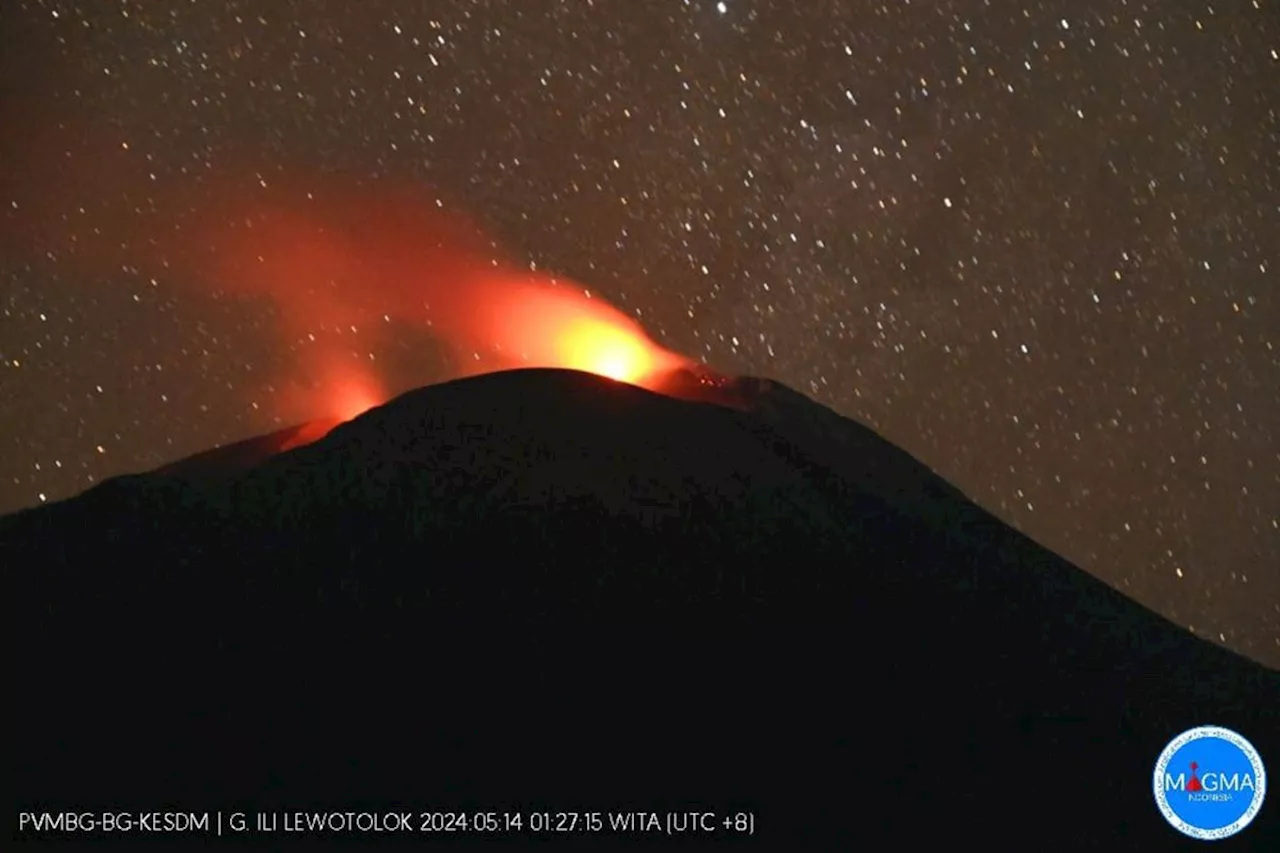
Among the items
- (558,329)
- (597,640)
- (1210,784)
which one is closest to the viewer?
(1210,784)

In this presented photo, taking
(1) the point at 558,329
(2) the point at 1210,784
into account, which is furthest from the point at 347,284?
(2) the point at 1210,784

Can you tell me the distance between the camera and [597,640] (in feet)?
9.77

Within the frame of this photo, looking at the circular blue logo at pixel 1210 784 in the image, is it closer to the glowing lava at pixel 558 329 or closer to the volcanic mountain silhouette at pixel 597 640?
the volcanic mountain silhouette at pixel 597 640

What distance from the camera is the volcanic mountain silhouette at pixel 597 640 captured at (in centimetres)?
259

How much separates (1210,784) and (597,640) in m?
1.49

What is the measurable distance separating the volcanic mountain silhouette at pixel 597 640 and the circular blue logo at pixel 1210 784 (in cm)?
5

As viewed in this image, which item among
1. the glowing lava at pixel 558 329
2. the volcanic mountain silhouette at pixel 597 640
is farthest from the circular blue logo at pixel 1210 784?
the glowing lava at pixel 558 329

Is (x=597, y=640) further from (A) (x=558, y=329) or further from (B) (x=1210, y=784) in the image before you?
(B) (x=1210, y=784)

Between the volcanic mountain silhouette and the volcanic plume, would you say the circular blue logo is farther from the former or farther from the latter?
the volcanic plume

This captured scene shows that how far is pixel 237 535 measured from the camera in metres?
3.08

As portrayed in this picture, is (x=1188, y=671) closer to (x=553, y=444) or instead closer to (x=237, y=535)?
(x=553, y=444)

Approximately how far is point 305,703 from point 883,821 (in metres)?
1.43

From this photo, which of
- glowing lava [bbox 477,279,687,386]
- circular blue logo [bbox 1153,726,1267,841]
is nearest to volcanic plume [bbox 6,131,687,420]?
glowing lava [bbox 477,279,687,386]

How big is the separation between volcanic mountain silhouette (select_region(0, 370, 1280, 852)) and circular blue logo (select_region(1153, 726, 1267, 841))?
55 millimetres
